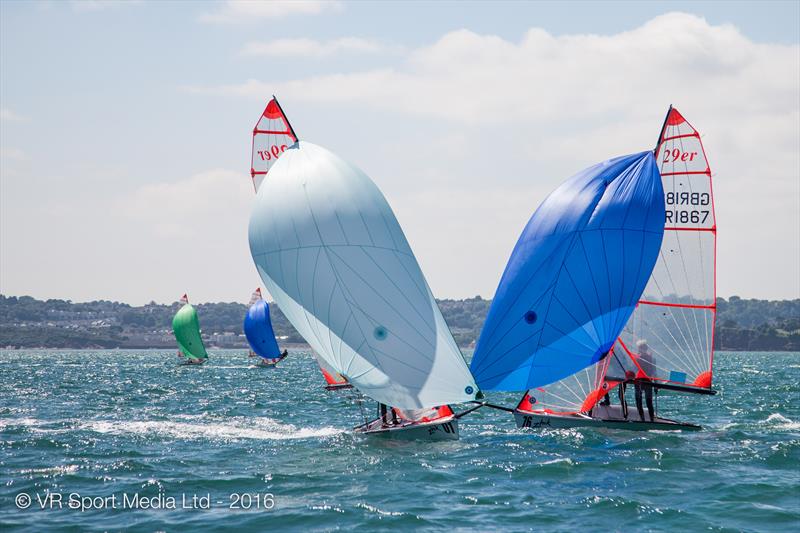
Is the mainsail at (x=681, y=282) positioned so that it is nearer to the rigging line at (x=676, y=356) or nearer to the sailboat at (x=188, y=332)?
the rigging line at (x=676, y=356)

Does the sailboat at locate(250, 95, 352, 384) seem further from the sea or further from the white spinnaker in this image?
the white spinnaker

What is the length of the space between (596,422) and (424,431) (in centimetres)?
500

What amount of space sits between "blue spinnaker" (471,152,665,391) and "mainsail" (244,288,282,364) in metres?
45.7

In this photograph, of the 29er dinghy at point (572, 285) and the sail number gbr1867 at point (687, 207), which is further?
the sail number gbr1867 at point (687, 207)

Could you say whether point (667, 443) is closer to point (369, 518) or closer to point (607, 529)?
point (607, 529)

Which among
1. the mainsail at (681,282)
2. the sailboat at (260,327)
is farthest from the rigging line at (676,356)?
the sailboat at (260,327)

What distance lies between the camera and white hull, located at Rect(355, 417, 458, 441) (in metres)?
21.2

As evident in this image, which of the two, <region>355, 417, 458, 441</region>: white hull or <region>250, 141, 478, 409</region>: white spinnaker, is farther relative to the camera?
<region>355, 417, 458, 441</region>: white hull

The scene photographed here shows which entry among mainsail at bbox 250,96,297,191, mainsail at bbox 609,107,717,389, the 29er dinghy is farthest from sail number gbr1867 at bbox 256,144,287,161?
mainsail at bbox 609,107,717,389

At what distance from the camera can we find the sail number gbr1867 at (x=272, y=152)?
24016 mm

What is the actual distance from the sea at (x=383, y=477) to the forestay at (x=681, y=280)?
2048 millimetres

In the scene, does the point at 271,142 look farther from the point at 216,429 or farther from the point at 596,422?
the point at 596,422

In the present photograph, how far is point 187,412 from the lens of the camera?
32.8 metres

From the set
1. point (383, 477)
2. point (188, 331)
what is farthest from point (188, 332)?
point (383, 477)
